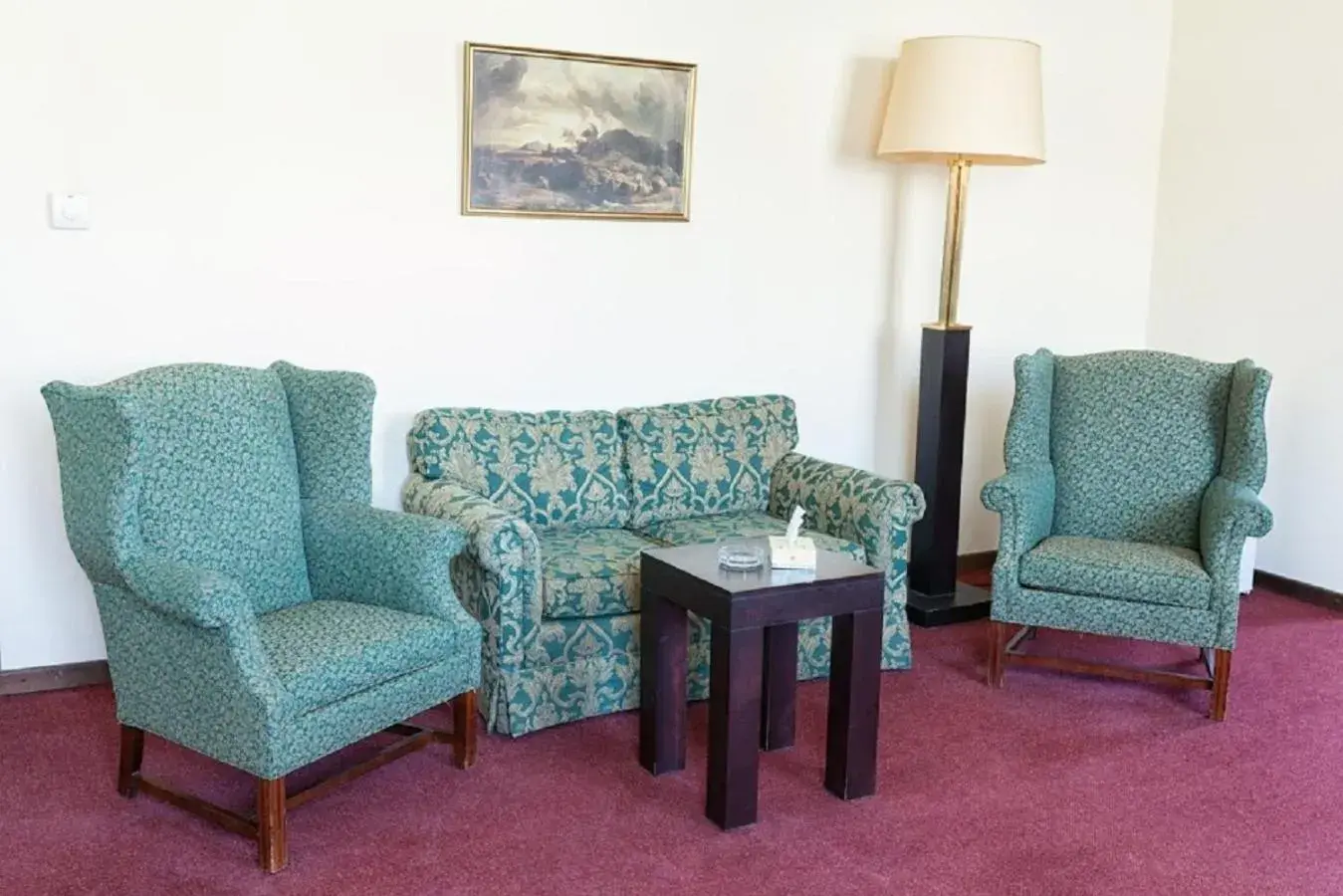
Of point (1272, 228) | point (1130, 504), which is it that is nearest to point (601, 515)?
point (1130, 504)

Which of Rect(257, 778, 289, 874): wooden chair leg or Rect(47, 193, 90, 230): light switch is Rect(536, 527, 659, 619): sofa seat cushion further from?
Rect(47, 193, 90, 230): light switch

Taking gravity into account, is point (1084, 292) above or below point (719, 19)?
below

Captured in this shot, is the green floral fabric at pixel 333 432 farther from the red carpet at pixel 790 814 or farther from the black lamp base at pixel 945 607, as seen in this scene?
the black lamp base at pixel 945 607

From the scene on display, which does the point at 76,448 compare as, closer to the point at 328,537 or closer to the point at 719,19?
the point at 328,537

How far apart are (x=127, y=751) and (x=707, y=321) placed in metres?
2.36

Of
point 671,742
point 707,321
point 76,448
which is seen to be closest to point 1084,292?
point 707,321

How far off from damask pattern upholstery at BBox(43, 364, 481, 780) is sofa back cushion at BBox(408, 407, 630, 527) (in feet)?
1.58

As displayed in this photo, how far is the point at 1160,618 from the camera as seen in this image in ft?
12.0

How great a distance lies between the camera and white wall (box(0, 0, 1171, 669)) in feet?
11.5

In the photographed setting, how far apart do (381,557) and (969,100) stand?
7.89ft

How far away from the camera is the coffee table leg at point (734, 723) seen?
2.83m

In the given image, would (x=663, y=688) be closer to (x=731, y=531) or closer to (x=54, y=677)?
(x=731, y=531)

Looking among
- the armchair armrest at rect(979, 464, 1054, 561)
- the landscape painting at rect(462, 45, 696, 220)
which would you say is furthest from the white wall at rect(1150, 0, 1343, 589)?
the landscape painting at rect(462, 45, 696, 220)

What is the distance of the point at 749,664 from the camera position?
285 centimetres
